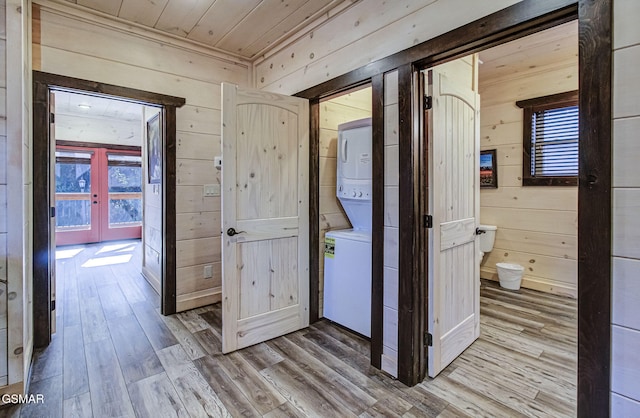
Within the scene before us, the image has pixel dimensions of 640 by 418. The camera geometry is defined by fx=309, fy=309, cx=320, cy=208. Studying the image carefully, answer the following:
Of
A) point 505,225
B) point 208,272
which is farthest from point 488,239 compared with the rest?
point 208,272

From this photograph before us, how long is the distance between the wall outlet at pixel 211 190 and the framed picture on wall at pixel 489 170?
128 inches

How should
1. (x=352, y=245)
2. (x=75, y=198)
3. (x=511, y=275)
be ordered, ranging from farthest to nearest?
1. (x=75, y=198)
2. (x=511, y=275)
3. (x=352, y=245)

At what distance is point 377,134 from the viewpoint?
2049 millimetres

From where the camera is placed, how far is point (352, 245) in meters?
2.59

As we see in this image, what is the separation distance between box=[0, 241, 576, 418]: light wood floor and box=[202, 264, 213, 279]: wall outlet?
1.19ft

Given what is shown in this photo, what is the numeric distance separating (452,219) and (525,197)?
216 cm

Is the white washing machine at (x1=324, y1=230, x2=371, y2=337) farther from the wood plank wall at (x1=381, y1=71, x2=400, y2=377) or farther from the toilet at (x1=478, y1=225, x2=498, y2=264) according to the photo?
the toilet at (x1=478, y1=225, x2=498, y2=264)

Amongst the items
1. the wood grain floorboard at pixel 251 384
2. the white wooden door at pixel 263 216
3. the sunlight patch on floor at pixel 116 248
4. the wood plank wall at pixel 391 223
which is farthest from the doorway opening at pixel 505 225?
the sunlight patch on floor at pixel 116 248

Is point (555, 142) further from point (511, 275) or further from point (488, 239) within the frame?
point (511, 275)

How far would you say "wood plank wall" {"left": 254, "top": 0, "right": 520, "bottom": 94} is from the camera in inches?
66.6

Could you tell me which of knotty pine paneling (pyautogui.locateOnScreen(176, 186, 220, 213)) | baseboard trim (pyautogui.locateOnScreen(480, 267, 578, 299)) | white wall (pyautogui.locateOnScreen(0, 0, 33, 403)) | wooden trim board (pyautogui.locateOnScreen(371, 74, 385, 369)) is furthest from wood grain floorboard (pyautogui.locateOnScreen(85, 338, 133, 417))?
baseboard trim (pyautogui.locateOnScreen(480, 267, 578, 299))

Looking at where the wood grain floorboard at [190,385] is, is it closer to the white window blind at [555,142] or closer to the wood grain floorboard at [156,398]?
the wood grain floorboard at [156,398]

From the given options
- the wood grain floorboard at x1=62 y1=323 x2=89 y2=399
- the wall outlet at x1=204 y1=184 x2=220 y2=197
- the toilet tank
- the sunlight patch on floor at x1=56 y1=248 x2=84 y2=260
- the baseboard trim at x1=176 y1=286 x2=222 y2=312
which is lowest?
the wood grain floorboard at x1=62 y1=323 x2=89 y2=399

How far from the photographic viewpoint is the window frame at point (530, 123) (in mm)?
3299
